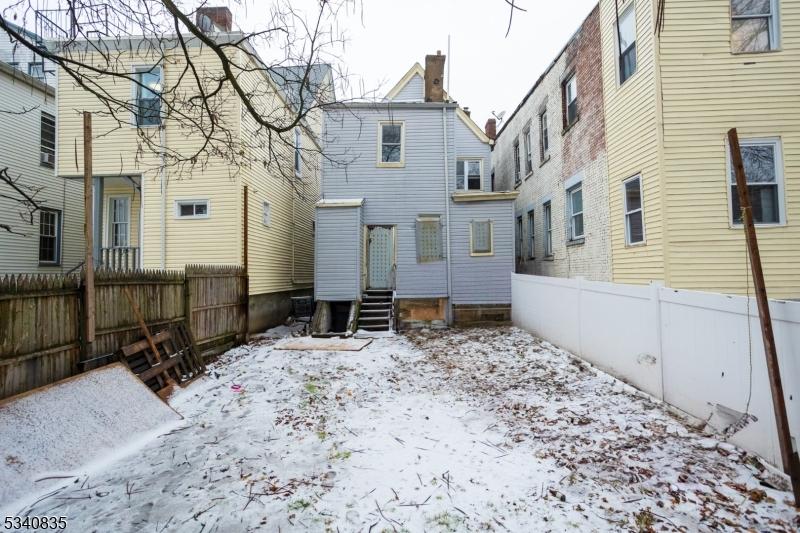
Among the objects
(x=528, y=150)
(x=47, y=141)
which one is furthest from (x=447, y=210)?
(x=47, y=141)

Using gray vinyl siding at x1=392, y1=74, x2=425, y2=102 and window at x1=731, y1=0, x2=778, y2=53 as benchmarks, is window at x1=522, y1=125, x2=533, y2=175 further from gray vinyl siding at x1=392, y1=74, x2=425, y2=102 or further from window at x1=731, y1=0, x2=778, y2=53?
window at x1=731, y1=0, x2=778, y2=53

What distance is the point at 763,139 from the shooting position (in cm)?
710

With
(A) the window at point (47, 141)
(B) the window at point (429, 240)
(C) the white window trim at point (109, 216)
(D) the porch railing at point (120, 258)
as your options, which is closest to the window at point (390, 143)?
(B) the window at point (429, 240)

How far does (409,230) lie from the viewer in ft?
43.9

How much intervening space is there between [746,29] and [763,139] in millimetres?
2129

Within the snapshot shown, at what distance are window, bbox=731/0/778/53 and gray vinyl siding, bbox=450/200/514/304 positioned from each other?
6.77 metres

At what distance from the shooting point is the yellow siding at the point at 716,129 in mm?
6938

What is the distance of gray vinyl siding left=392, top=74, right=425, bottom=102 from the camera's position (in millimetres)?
14352

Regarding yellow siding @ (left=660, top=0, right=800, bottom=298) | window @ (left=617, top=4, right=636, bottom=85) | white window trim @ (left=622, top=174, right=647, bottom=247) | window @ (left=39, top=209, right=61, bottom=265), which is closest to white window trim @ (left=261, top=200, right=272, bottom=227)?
window @ (left=39, top=209, right=61, bottom=265)

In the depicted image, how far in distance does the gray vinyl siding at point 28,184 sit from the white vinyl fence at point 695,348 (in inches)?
606

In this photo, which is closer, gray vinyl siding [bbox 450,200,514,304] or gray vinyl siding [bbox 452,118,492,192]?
gray vinyl siding [bbox 450,200,514,304]

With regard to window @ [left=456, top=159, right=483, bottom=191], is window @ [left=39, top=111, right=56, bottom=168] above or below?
above

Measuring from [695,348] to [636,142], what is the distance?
5109 mm

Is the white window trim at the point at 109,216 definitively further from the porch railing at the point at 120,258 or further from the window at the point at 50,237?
the window at the point at 50,237
